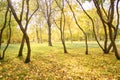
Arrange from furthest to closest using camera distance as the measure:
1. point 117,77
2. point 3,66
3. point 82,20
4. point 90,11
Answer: point 82,20 → point 90,11 → point 3,66 → point 117,77

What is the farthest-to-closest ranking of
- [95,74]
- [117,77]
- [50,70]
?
[50,70] < [95,74] < [117,77]

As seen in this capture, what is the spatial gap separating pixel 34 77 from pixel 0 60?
20.6 ft

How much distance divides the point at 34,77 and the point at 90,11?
40.3 metres

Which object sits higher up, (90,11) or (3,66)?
(90,11)

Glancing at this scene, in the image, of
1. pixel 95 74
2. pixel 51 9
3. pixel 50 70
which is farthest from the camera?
pixel 51 9

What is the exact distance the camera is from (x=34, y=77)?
11.7 metres

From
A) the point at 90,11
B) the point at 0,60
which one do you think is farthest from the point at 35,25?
the point at 0,60

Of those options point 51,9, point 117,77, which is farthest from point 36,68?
point 51,9

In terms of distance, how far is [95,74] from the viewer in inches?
480

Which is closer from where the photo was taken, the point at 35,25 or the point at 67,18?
the point at 67,18

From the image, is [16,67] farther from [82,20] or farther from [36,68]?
[82,20]

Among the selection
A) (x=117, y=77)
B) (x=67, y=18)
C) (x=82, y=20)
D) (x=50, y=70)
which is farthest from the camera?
(x=82, y=20)

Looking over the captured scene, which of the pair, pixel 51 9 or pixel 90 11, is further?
pixel 90 11

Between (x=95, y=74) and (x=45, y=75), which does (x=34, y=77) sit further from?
(x=95, y=74)
